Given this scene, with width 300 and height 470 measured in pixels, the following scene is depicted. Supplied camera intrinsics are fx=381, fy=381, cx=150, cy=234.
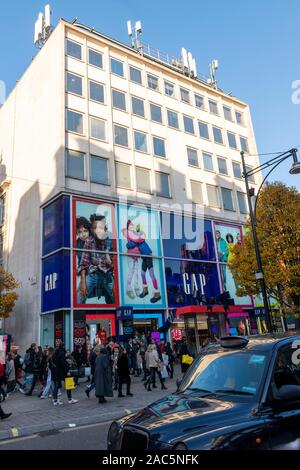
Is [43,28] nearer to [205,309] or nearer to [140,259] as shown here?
[140,259]

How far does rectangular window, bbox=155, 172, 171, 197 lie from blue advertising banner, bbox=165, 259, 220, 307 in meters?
5.61

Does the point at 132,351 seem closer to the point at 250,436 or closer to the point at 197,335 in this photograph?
the point at 197,335

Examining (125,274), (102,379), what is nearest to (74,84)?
(125,274)

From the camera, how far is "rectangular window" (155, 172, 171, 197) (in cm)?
3034

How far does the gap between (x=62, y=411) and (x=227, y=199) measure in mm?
27400

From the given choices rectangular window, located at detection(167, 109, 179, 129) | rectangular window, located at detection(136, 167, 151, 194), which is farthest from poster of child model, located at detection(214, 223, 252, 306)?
rectangular window, located at detection(167, 109, 179, 129)

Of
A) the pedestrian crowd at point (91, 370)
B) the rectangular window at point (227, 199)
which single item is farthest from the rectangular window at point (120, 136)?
the pedestrian crowd at point (91, 370)

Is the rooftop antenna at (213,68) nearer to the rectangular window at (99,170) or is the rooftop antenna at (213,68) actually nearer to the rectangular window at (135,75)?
the rectangular window at (135,75)

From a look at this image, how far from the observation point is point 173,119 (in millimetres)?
34125

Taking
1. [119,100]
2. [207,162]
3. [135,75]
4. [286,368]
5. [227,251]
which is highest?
[135,75]

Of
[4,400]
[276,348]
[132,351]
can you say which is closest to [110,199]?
[132,351]

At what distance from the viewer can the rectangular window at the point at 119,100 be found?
30478 millimetres

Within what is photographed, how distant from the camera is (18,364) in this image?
17.6 m

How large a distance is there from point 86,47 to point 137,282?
19.0m
